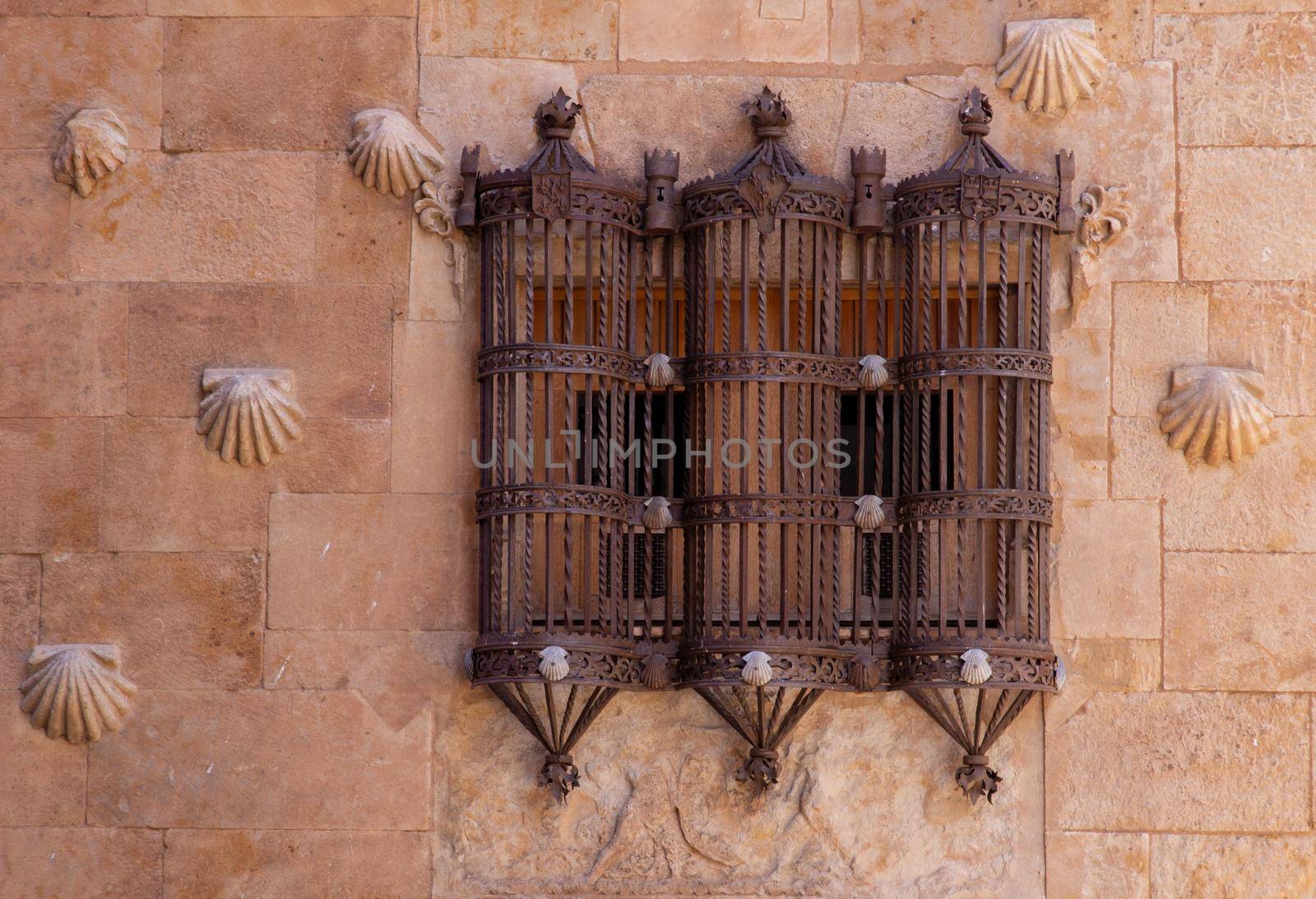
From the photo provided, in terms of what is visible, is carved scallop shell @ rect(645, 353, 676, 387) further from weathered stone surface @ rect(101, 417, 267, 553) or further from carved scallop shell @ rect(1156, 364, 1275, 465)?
carved scallop shell @ rect(1156, 364, 1275, 465)

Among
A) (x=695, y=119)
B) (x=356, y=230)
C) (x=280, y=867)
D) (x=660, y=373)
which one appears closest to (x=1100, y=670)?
(x=660, y=373)

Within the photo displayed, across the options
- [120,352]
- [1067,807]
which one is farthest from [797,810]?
[120,352]

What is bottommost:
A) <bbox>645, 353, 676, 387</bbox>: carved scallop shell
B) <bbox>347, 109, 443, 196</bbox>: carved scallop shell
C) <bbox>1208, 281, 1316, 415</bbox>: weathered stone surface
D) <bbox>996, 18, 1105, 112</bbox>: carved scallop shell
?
<bbox>645, 353, 676, 387</bbox>: carved scallop shell

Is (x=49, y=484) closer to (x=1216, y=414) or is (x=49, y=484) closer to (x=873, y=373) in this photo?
(x=873, y=373)

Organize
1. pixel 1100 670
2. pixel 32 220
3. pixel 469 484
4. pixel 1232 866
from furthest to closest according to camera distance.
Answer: pixel 32 220
pixel 469 484
pixel 1100 670
pixel 1232 866

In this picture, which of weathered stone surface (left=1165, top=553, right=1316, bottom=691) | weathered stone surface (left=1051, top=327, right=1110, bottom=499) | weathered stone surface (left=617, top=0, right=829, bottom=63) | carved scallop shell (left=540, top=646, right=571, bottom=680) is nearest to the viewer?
carved scallop shell (left=540, top=646, right=571, bottom=680)

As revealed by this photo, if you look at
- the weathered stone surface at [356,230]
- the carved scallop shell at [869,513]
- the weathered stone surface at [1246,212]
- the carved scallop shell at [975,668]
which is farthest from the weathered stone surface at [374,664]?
the weathered stone surface at [1246,212]

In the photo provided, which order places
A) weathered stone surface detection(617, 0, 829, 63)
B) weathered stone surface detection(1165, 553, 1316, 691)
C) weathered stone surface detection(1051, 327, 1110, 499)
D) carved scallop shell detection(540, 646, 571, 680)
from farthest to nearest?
weathered stone surface detection(617, 0, 829, 63) → weathered stone surface detection(1051, 327, 1110, 499) → weathered stone surface detection(1165, 553, 1316, 691) → carved scallop shell detection(540, 646, 571, 680)

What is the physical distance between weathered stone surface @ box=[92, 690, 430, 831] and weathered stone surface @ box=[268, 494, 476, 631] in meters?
0.27

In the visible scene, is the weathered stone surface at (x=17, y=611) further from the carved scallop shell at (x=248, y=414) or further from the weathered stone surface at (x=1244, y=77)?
the weathered stone surface at (x=1244, y=77)

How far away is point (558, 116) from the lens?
5.93 metres

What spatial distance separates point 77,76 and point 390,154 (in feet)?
3.52

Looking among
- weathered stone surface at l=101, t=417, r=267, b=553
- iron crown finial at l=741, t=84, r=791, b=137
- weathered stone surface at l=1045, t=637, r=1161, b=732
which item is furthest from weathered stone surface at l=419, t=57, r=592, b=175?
weathered stone surface at l=1045, t=637, r=1161, b=732

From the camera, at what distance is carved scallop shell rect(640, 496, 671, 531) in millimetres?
5848
